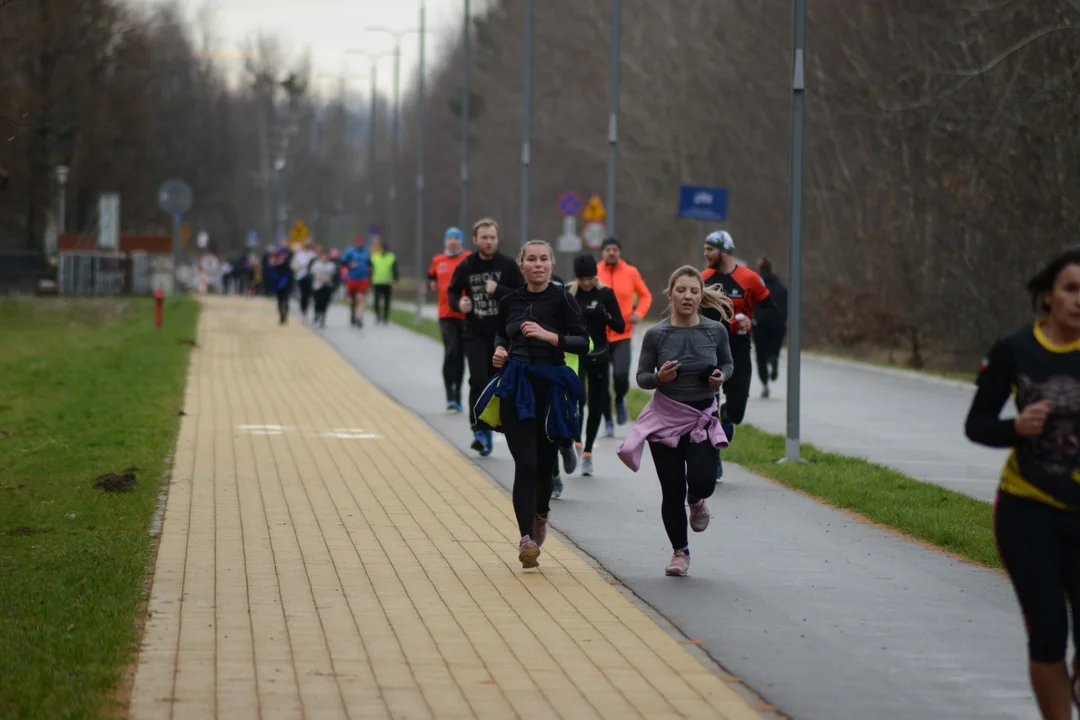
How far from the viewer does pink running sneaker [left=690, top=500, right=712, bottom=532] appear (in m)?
9.96

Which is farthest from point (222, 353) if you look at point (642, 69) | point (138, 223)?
point (138, 223)

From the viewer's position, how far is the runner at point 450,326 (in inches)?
713

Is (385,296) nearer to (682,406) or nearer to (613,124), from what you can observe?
(613,124)

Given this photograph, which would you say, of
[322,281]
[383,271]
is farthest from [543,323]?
[383,271]

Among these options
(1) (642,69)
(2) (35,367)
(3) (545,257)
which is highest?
(1) (642,69)

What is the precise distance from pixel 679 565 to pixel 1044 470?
415 cm

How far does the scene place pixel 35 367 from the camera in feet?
90.5

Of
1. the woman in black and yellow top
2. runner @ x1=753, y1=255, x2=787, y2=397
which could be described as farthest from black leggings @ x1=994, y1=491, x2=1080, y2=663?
runner @ x1=753, y1=255, x2=787, y2=397

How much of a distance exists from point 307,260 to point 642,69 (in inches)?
705

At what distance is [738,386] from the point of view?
13570mm

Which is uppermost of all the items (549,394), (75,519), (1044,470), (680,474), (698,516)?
(1044,470)

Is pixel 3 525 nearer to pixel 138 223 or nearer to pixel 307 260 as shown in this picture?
pixel 307 260

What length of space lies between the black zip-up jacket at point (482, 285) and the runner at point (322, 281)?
23.8 metres

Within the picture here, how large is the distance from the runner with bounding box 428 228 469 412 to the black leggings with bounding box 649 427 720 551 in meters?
7.05
